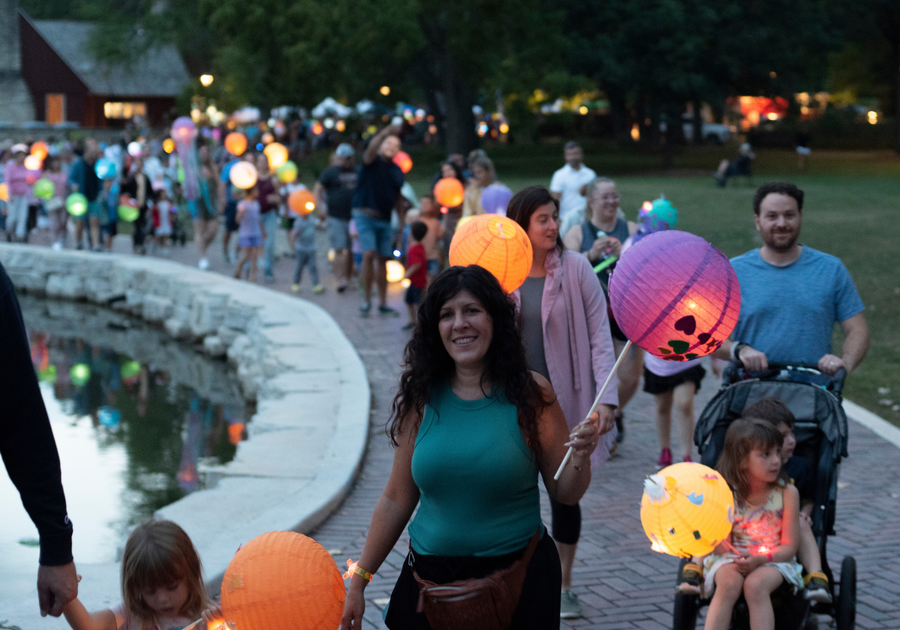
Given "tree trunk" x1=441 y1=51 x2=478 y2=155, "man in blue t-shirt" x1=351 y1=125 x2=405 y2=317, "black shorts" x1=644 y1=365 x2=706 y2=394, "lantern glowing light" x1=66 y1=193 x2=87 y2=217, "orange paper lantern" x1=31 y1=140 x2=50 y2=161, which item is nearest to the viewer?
"black shorts" x1=644 y1=365 x2=706 y2=394

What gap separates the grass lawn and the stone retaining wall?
180 inches

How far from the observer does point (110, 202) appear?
18.9 m

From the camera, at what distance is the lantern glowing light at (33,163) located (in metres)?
20.9

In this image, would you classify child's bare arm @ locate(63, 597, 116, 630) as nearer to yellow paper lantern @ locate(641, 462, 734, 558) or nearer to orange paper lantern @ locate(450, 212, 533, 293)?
yellow paper lantern @ locate(641, 462, 734, 558)

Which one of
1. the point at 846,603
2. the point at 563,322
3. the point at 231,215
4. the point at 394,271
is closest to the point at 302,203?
the point at 231,215

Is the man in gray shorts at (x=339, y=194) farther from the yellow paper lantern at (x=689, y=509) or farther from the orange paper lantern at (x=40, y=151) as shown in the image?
the orange paper lantern at (x=40, y=151)

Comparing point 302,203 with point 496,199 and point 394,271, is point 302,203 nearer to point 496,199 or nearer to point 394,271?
point 394,271

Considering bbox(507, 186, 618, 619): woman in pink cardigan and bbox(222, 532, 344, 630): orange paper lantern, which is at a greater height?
bbox(507, 186, 618, 619): woman in pink cardigan

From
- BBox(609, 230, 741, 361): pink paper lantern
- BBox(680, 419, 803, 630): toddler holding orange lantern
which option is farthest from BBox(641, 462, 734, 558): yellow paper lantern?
BBox(609, 230, 741, 361): pink paper lantern

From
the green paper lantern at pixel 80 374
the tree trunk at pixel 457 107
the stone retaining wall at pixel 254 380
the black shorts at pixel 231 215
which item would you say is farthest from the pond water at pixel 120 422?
the tree trunk at pixel 457 107

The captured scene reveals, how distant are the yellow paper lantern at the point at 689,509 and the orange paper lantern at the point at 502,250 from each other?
1124 mm

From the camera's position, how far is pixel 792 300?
4605mm

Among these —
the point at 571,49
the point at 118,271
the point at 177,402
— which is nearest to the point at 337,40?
the point at 571,49

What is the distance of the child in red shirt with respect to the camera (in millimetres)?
10969
